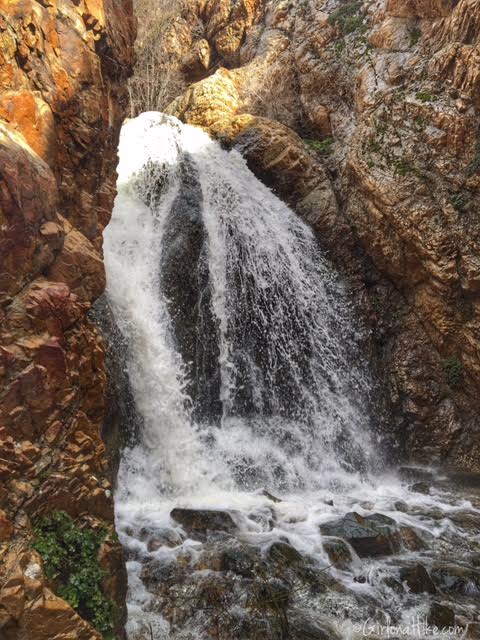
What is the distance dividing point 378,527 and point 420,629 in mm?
1675

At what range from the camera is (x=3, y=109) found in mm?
4742

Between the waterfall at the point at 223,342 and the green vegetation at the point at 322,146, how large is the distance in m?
2.27

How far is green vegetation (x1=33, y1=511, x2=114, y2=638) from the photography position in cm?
393

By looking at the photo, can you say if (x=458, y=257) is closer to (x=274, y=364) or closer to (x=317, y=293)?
(x=317, y=293)

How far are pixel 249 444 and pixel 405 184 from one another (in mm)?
6394

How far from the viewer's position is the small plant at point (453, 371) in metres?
9.87

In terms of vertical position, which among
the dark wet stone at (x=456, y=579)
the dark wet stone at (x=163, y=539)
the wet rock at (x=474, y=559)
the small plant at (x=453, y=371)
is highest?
the small plant at (x=453, y=371)

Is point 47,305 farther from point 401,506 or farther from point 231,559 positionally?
point 401,506

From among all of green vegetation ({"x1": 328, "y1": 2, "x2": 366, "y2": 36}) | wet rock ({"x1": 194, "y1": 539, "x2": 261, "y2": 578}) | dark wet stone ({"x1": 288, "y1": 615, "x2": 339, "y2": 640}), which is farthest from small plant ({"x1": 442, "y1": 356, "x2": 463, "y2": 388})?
green vegetation ({"x1": 328, "y1": 2, "x2": 366, "y2": 36})

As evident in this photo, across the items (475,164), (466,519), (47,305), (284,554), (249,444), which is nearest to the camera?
(47,305)

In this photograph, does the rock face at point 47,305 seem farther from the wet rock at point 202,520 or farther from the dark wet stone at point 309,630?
the wet rock at point 202,520

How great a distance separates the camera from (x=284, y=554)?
230 inches

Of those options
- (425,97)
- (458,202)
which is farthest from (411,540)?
(425,97)

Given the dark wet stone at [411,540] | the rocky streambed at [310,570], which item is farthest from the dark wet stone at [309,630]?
the dark wet stone at [411,540]
